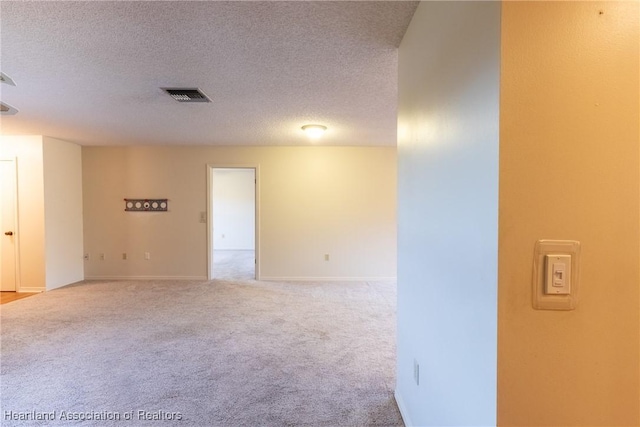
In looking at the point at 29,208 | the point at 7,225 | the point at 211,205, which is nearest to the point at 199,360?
the point at 211,205

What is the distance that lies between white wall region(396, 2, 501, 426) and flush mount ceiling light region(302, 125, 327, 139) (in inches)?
83.7

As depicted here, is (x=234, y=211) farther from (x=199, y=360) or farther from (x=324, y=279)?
(x=199, y=360)

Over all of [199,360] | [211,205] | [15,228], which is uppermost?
[211,205]

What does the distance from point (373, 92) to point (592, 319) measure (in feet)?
7.51

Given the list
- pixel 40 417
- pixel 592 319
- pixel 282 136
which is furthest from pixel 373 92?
pixel 40 417

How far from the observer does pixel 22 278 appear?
14.1ft

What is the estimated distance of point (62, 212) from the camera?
15.1ft

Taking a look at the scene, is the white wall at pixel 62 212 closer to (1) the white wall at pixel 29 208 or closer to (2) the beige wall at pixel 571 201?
(1) the white wall at pixel 29 208

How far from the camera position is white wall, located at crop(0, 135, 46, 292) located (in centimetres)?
420

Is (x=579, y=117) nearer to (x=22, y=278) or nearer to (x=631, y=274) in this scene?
(x=631, y=274)

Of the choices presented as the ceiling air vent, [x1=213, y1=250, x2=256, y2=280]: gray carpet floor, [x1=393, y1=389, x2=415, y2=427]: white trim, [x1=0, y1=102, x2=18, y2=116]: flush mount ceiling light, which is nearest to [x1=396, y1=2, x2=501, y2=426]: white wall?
[x1=393, y1=389, x2=415, y2=427]: white trim

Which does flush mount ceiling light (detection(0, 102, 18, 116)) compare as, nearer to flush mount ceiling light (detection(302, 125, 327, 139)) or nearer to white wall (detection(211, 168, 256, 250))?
flush mount ceiling light (detection(302, 125, 327, 139))

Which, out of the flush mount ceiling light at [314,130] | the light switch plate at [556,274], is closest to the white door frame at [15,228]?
the flush mount ceiling light at [314,130]

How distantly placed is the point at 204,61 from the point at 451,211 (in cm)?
194
